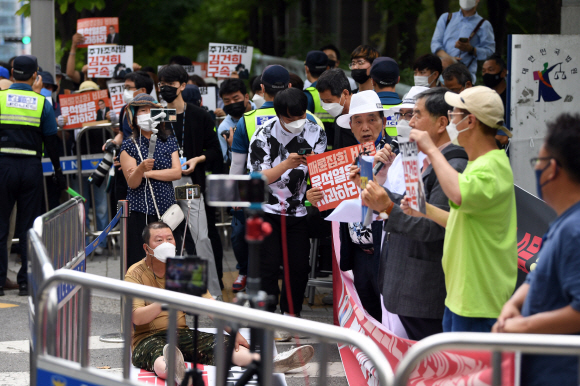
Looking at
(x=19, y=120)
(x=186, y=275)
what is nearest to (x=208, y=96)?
(x=19, y=120)

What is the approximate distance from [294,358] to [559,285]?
2749 millimetres

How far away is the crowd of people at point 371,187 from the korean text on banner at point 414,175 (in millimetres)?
57

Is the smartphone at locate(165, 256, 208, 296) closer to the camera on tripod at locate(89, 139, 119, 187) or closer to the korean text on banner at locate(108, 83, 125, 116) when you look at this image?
the camera on tripod at locate(89, 139, 119, 187)

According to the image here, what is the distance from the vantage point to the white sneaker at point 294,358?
5160mm

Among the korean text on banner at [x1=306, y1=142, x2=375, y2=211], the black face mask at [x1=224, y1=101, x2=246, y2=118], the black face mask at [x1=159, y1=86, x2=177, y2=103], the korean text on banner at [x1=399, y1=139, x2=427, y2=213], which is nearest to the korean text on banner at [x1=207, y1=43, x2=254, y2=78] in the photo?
the black face mask at [x1=224, y1=101, x2=246, y2=118]

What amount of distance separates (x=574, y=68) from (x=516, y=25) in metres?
11.4

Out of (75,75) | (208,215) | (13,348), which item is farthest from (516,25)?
(13,348)

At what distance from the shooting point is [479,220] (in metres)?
3.48

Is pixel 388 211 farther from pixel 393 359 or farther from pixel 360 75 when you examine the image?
pixel 360 75

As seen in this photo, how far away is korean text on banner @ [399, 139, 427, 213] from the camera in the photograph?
3.54 m

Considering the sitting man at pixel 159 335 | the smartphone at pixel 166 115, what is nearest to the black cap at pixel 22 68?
the smartphone at pixel 166 115

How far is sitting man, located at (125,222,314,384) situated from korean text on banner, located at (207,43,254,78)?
689 centimetres

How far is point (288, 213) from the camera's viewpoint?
6.34 m

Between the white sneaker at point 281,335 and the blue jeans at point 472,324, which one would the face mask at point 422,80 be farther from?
the blue jeans at point 472,324
